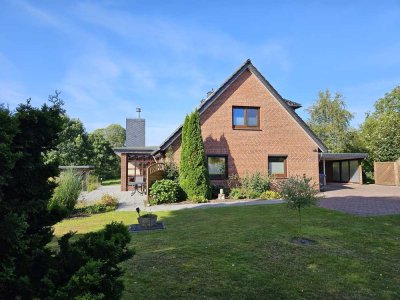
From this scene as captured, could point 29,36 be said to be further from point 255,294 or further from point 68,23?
point 255,294

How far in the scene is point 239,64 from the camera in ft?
61.1

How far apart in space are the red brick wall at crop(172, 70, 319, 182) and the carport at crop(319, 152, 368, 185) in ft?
26.1

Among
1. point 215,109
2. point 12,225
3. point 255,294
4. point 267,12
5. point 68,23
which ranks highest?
point 267,12

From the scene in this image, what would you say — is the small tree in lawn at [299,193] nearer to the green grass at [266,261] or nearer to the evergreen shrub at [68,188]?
the green grass at [266,261]

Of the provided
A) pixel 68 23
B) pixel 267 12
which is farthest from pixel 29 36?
pixel 267 12

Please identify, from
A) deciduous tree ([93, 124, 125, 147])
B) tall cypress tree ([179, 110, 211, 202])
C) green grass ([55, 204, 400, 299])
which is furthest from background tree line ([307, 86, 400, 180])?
deciduous tree ([93, 124, 125, 147])

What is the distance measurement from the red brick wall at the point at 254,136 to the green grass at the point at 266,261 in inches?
354

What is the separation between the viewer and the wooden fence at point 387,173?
25667 mm

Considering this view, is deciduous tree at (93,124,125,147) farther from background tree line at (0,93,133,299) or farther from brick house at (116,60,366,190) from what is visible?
background tree line at (0,93,133,299)

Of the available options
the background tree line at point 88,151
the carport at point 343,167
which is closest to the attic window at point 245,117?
the carport at point 343,167

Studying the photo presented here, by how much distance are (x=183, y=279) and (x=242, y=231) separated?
3464 mm

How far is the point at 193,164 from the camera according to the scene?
16031 millimetres

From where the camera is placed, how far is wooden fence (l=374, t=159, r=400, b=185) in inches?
1011

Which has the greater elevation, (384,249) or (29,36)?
(29,36)
